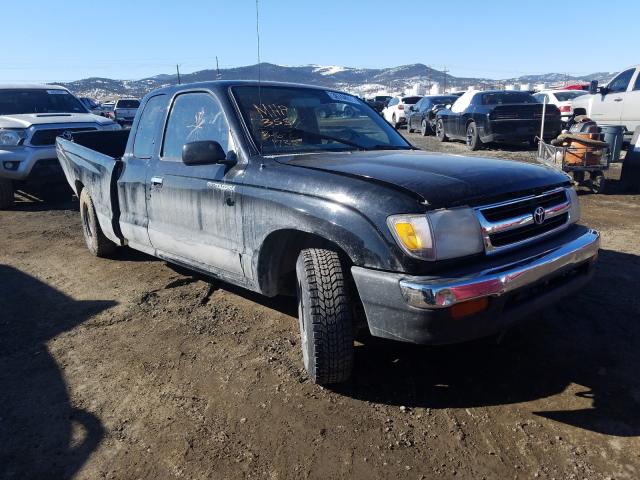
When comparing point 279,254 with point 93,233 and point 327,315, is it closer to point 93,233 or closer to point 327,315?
point 327,315

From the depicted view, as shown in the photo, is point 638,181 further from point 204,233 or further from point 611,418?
point 204,233

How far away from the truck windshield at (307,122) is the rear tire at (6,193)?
22.3ft

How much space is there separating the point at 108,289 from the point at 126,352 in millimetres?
1433

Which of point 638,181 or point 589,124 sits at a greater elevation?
point 589,124

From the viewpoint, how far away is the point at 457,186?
2.68 m

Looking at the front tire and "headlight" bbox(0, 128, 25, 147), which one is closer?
the front tire

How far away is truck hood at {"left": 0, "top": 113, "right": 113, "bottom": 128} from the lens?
861cm

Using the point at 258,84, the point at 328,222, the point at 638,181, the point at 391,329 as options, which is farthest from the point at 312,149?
the point at 638,181

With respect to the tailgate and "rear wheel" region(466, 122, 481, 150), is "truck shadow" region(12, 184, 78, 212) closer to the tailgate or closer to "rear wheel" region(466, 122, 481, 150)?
the tailgate

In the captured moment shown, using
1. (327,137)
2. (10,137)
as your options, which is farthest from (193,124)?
(10,137)

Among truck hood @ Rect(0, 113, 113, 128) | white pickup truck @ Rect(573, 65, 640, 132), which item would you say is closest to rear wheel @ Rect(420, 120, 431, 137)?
white pickup truck @ Rect(573, 65, 640, 132)

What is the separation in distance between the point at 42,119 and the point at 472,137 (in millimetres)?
9802

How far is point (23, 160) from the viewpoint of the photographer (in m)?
8.38

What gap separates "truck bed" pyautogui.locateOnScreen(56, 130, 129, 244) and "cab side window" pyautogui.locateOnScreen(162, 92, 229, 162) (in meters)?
0.92
